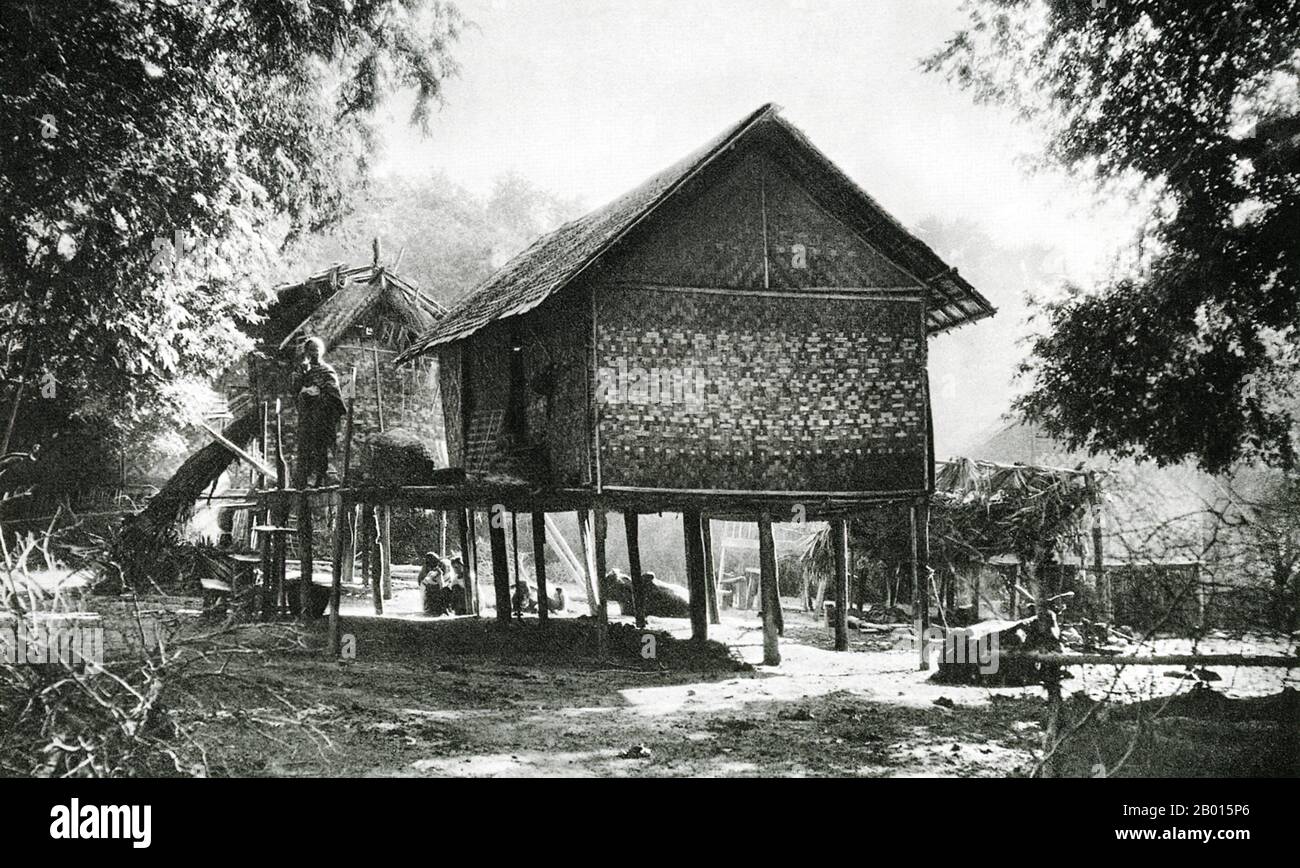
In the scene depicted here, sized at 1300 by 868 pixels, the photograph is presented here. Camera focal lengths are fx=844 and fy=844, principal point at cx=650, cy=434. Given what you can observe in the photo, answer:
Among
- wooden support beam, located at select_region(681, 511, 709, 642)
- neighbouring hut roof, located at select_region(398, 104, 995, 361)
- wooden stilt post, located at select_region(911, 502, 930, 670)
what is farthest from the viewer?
wooden support beam, located at select_region(681, 511, 709, 642)

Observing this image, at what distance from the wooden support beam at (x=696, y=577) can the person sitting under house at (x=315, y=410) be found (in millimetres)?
5753

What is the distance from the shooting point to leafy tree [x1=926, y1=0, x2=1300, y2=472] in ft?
27.8

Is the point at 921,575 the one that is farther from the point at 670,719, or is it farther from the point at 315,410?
the point at 315,410

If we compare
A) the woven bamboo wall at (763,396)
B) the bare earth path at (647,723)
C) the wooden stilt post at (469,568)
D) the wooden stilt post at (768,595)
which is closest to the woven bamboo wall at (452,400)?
the wooden stilt post at (469,568)

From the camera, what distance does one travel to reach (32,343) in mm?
9727

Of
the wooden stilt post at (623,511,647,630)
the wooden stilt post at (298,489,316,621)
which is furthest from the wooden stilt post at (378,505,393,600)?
the wooden stilt post at (623,511,647,630)

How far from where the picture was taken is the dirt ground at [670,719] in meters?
6.39

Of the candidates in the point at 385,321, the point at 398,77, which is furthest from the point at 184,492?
the point at 398,77

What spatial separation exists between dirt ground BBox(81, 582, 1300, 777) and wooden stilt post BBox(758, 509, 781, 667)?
276 millimetres

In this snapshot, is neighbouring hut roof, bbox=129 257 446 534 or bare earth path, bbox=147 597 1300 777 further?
neighbouring hut roof, bbox=129 257 446 534

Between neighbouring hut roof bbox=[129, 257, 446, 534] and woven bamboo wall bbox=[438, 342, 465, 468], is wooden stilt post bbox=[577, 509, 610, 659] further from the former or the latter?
neighbouring hut roof bbox=[129, 257, 446, 534]

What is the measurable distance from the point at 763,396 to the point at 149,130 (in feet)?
25.0
